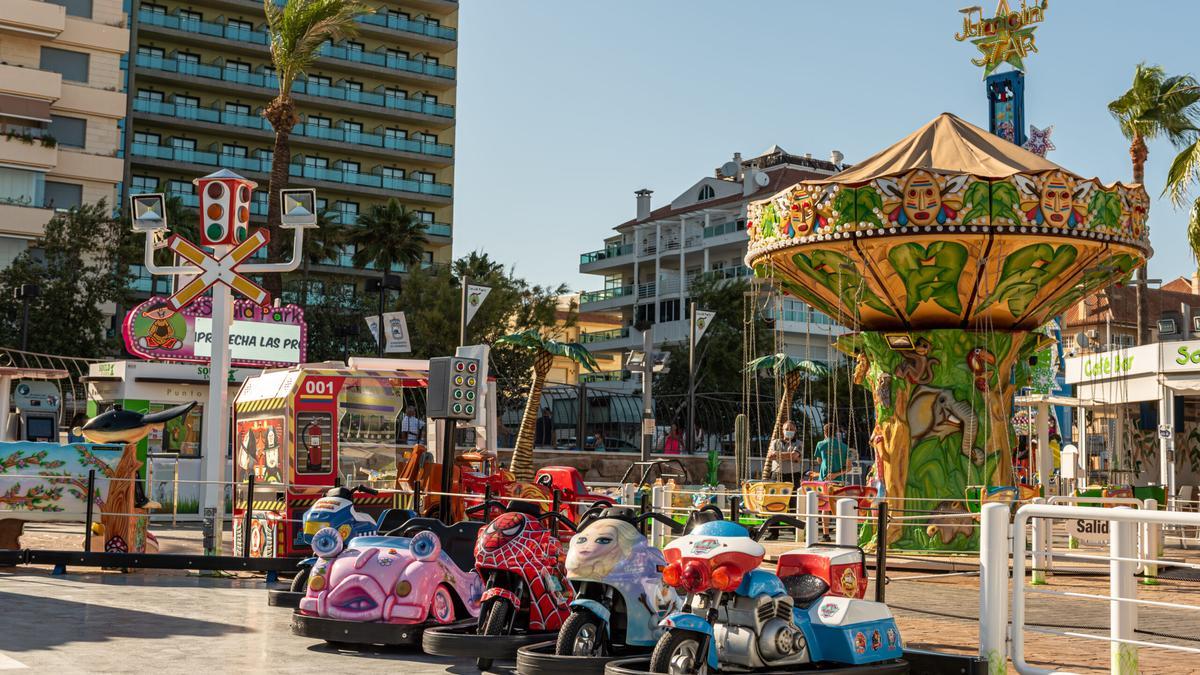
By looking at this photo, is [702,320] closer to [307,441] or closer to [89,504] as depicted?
[307,441]

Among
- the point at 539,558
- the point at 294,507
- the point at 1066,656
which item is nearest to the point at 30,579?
the point at 294,507

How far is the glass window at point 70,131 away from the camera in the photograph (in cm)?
5434

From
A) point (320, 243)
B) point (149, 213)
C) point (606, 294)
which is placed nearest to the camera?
point (149, 213)

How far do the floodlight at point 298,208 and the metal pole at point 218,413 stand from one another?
3.33 feet

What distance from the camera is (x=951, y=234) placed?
706 inches

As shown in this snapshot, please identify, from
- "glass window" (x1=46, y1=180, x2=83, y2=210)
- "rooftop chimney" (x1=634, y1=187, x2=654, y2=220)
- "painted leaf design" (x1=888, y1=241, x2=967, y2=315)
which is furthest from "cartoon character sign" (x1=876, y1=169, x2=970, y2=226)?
"rooftop chimney" (x1=634, y1=187, x2=654, y2=220)

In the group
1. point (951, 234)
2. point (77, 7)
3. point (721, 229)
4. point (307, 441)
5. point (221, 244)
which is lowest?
point (307, 441)

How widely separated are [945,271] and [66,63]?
45.9 meters

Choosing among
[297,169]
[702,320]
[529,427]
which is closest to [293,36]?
[529,427]

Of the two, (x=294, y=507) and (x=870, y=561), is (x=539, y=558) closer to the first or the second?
(x=294, y=507)

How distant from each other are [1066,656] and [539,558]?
4044 millimetres

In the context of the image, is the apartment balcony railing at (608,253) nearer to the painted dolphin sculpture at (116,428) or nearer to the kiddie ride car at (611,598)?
the painted dolphin sculpture at (116,428)

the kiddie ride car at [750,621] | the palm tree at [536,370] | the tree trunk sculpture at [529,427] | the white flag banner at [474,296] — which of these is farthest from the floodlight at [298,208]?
the tree trunk sculpture at [529,427]

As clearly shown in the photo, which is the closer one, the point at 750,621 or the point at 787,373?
the point at 750,621
